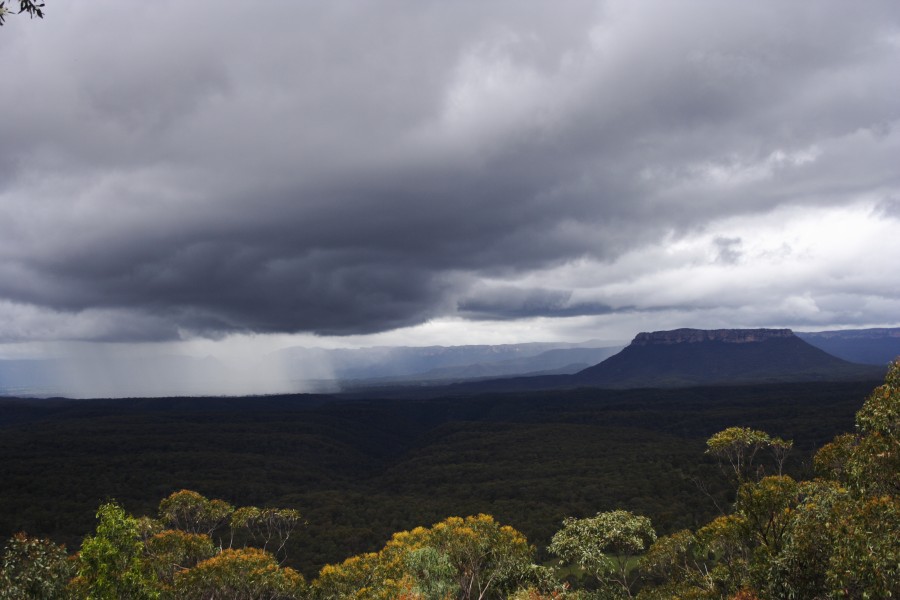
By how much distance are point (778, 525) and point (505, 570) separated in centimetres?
1644

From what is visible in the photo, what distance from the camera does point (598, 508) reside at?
151500mm

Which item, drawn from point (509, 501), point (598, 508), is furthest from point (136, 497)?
point (598, 508)

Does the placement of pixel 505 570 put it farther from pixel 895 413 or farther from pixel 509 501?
pixel 509 501

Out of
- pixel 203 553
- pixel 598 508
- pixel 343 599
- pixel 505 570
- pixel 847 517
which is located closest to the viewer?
pixel 847 517

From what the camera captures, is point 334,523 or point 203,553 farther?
point 334,523

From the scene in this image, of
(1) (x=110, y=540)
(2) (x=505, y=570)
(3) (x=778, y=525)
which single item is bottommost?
(2) (x=505, y=570)

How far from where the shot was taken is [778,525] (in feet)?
84.0

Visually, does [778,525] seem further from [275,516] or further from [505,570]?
[275,516]

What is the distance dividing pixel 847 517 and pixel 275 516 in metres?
43.8

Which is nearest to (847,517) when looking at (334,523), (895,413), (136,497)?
(895,413)

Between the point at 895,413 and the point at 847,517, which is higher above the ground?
the point at 895,413

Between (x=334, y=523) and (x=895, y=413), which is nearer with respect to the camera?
(x=895, y=413)

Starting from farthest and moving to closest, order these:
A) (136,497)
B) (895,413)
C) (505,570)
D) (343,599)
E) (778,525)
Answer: (136,497)
(505,570)
(343,599)
(778,525)
(895,413)

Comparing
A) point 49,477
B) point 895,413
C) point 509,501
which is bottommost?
point 509,501
